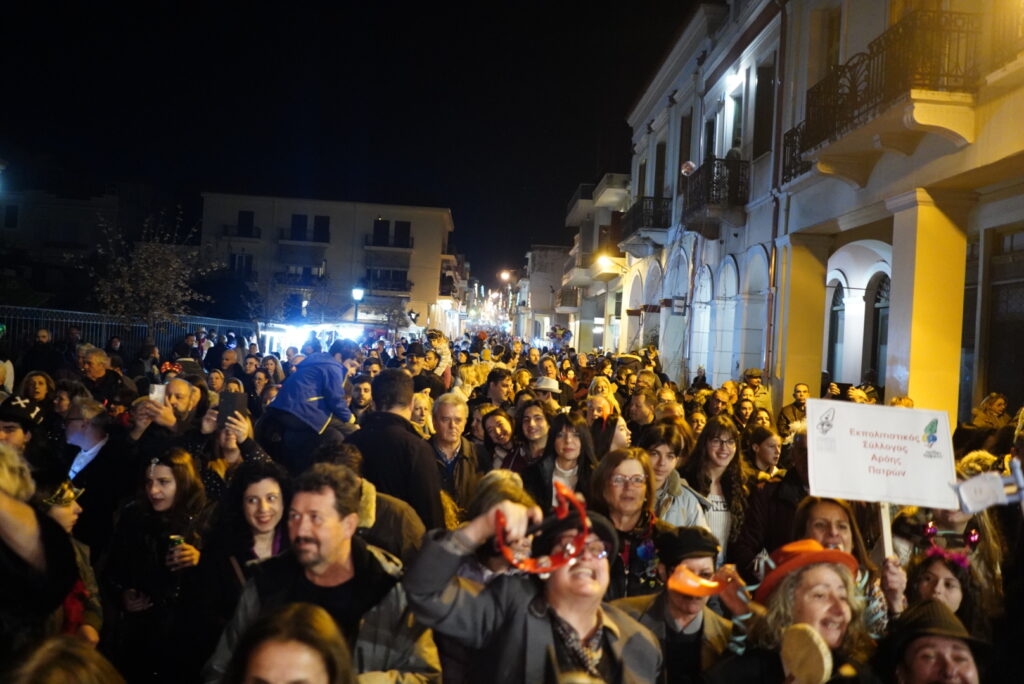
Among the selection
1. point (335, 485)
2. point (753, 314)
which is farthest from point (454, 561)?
point (753, 314)

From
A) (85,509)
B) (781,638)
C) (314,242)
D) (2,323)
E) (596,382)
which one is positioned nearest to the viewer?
(781,638)

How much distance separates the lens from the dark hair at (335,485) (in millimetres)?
3232

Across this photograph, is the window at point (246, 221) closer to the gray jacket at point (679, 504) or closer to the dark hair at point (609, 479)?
the gray jacket at point (679, 504)

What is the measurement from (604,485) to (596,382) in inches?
A: 206

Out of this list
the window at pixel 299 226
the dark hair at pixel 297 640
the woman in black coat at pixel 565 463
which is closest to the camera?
the dark hair at pixel 297 640

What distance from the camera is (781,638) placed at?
2990 millimetres

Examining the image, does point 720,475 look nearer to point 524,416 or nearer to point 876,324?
point 524,416

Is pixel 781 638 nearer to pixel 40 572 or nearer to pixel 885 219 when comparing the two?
pixel 40 572

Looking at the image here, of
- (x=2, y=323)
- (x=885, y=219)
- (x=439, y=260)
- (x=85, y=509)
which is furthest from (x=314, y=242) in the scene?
(x=85, y=509)

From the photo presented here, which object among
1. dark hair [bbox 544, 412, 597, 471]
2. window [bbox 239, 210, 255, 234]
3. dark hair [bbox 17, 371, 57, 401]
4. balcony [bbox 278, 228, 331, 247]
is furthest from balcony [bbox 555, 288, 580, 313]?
dark hair [bbox 544, 412, 597, 471]

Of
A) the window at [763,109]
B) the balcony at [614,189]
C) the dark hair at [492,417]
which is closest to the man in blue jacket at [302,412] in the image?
the dark hair at [492,417]

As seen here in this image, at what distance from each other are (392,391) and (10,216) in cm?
5463

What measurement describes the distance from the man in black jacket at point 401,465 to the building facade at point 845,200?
25.6 feet

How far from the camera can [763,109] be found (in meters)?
18.3
